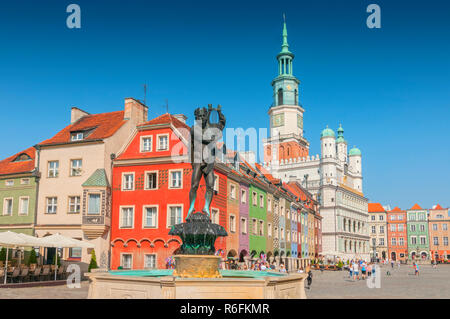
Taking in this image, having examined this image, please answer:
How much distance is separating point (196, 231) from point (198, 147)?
10.2 ft

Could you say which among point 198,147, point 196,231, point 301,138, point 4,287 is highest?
point 301,138

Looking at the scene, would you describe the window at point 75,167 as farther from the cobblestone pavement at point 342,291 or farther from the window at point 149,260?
the cobblestone pavement at point 342,291

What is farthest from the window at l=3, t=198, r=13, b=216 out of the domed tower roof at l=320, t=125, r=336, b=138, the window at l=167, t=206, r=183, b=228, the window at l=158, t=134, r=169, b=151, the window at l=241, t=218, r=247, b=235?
the domed tower roof at l=320, t=125, r=336, b=138

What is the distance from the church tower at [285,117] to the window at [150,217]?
242 ft

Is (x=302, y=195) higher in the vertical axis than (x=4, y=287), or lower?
higher

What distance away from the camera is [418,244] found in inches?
4875

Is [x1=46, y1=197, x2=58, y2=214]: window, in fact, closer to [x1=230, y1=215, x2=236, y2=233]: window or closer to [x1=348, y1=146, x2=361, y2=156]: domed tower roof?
[x1=230, y1=215, x2=236, y2=233]: window

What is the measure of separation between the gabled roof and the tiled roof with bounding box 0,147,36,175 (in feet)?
22.5

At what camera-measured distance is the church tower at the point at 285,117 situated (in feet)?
351

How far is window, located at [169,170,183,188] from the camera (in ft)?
111

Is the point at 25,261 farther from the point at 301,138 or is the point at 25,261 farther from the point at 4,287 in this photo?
the point at 301,138

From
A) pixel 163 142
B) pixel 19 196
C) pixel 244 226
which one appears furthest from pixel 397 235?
pixel 19 196
